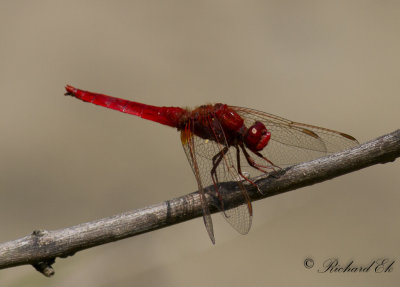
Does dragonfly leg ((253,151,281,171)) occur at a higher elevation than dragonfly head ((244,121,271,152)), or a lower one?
lower

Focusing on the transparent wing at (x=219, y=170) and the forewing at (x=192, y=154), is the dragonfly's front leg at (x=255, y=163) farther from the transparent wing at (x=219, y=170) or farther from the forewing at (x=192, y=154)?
the forewing at (x=192, y=154)

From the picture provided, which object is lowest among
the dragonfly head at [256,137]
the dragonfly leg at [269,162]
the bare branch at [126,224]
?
the bare branch at [126,224]

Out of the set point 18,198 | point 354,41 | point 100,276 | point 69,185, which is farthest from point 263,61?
point 100,276

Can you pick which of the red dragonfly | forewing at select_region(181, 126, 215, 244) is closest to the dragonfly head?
the red dragonfly

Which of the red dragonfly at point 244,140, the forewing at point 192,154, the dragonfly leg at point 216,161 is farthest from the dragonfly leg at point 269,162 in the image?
the forewing at point 192,154

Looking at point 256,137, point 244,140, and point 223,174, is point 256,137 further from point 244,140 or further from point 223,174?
point 223,174

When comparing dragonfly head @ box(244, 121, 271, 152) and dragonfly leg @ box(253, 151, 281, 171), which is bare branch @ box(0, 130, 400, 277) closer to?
dragonfly leg @ box(253, 151, 281, 171)
